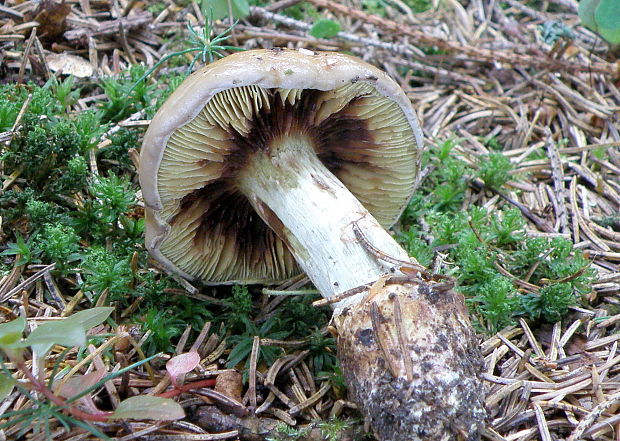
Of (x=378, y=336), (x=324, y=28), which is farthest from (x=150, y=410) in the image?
(x=324, y=28)

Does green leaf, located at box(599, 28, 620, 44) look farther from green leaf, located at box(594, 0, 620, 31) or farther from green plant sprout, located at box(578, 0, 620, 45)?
green leaf, located at box(594, 0, 620, 31)

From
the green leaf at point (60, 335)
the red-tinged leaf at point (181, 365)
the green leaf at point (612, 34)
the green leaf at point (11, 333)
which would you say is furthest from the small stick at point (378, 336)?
the green leaf at point (612, 34)

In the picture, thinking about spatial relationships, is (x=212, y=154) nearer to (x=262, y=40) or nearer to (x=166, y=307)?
(x=166, y=307)

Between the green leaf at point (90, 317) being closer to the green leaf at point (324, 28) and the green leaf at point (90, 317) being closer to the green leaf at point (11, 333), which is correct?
the green leaf at point (11, 333)

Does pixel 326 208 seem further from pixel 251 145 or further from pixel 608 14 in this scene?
pixel 608 14

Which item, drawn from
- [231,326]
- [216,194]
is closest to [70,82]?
[216,194]

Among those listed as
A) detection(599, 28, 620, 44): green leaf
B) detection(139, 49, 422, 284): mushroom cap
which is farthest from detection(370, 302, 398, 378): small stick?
detection(599, 28, 620, 44): green leaf
